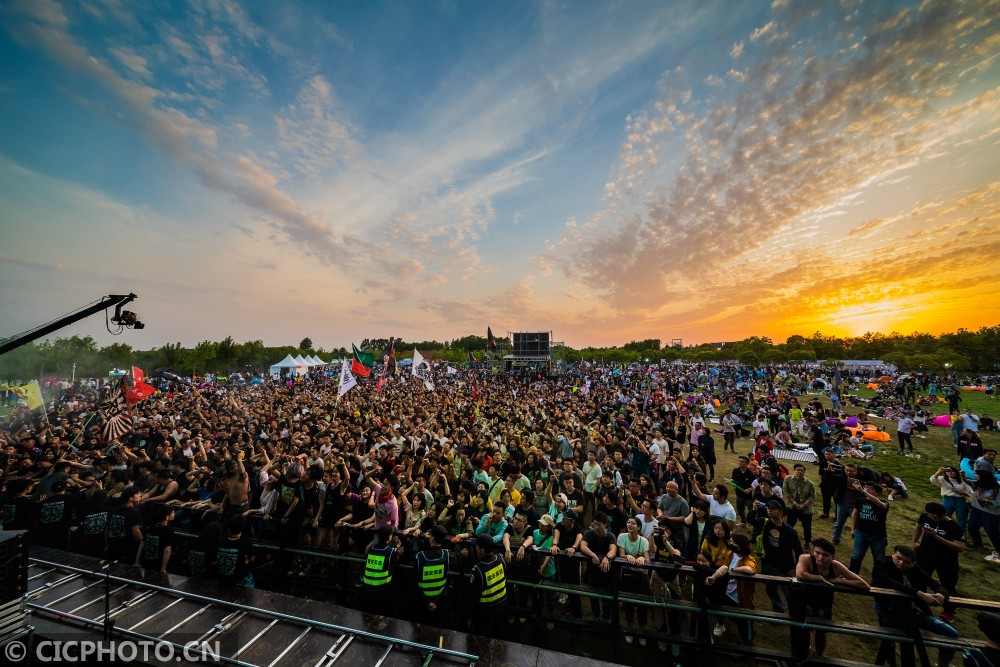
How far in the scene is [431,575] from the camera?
5.02m

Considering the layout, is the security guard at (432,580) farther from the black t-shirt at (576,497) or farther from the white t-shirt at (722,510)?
the white t-shirt at (722,510)

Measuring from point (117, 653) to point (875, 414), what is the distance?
36.7 meters

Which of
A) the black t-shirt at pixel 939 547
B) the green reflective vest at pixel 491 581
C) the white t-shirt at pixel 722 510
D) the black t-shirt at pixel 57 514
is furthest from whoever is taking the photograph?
the black t-shirt at pixel 57 514

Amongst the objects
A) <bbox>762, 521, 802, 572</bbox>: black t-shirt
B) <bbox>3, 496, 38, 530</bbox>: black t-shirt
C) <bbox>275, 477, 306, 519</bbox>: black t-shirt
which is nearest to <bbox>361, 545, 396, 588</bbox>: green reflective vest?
<bbox>275, 477, 306, 519</bbox>: black t-shirt

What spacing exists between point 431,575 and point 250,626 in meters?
2.39

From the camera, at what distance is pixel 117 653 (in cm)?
432

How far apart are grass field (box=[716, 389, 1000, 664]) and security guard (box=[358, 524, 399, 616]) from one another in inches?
232

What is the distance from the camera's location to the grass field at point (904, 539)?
222 inches

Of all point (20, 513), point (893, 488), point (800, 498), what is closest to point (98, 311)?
point (20, 513)

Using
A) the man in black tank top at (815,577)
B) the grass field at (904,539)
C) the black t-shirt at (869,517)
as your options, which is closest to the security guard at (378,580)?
the man in black tank top at (815,577)

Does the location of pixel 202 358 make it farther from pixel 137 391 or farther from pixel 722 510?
pixel 722 510

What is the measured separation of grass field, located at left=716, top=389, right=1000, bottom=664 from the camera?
5.64m

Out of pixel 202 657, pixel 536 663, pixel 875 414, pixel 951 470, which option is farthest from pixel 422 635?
pixel 875 414

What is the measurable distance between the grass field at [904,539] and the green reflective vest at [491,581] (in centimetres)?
441
